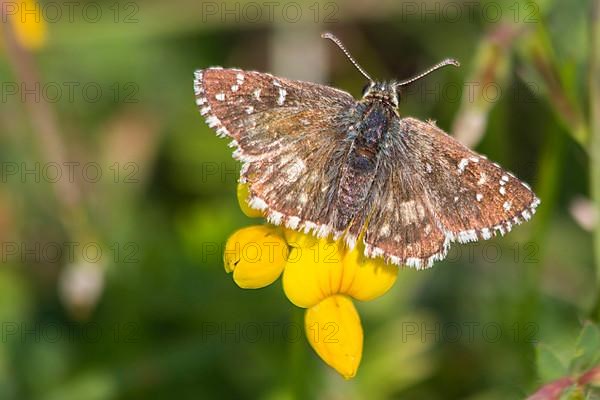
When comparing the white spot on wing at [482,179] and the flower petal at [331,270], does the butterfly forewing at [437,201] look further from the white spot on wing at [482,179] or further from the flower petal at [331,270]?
the flower petal at [331,270]

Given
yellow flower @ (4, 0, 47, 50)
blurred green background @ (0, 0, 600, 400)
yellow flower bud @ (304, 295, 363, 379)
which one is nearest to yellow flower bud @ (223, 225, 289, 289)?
yellow flower bud @ (304, 295, 363, 379)

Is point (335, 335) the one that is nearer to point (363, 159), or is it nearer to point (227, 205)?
point (363, 159)

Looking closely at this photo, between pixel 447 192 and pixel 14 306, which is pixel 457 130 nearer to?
pixel 447 192

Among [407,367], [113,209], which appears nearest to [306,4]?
[113,209]

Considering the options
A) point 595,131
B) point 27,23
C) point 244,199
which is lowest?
point 244,199

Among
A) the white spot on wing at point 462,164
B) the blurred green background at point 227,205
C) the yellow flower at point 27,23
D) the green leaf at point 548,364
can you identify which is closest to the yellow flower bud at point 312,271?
the blurred green background at point 227,205

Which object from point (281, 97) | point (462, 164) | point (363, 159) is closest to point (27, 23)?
point (281, 97)
